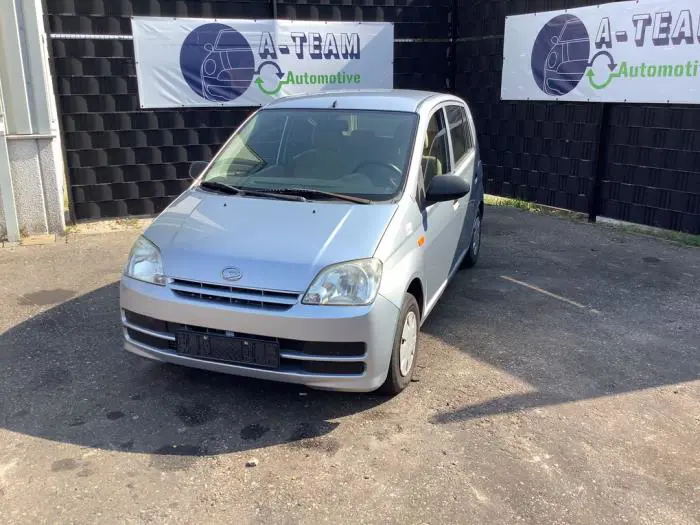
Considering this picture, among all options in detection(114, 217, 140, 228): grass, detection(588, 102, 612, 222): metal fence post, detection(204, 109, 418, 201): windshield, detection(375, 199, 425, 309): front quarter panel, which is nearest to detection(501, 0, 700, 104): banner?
detection(588, 102, 612, 222): metal fence post

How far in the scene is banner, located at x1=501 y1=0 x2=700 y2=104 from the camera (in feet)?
23.4

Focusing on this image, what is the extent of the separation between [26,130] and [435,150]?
505 cm

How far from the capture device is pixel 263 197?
156 inches

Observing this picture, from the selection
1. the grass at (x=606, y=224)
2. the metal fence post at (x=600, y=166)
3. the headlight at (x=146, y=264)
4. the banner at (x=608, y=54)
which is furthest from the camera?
the metal fence post at (x=600, y=166)

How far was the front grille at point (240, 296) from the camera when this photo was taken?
323 cm

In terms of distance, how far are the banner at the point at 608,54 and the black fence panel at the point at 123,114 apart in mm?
2368

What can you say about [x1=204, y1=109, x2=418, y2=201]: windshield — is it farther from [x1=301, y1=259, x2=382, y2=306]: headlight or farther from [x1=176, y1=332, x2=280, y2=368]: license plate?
[x1=176, y1=332, x2=280, y2=368]: license plate

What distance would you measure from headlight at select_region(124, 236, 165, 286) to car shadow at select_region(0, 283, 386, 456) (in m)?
0.78

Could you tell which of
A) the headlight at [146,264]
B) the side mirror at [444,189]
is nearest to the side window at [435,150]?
the side mirror at [444,189]

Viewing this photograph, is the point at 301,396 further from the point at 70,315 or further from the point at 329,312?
the point at 70,315

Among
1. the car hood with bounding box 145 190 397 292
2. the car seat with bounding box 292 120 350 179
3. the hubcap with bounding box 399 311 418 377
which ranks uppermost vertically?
the car seat with bounding box 292 120 350 179

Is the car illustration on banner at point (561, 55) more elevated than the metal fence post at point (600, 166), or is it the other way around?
the car illustration on banner at point (561, 55)

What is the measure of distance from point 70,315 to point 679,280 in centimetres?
566

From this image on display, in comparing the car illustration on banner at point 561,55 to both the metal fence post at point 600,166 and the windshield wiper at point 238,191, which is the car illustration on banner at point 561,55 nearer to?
the metal fence post at point 600,166
